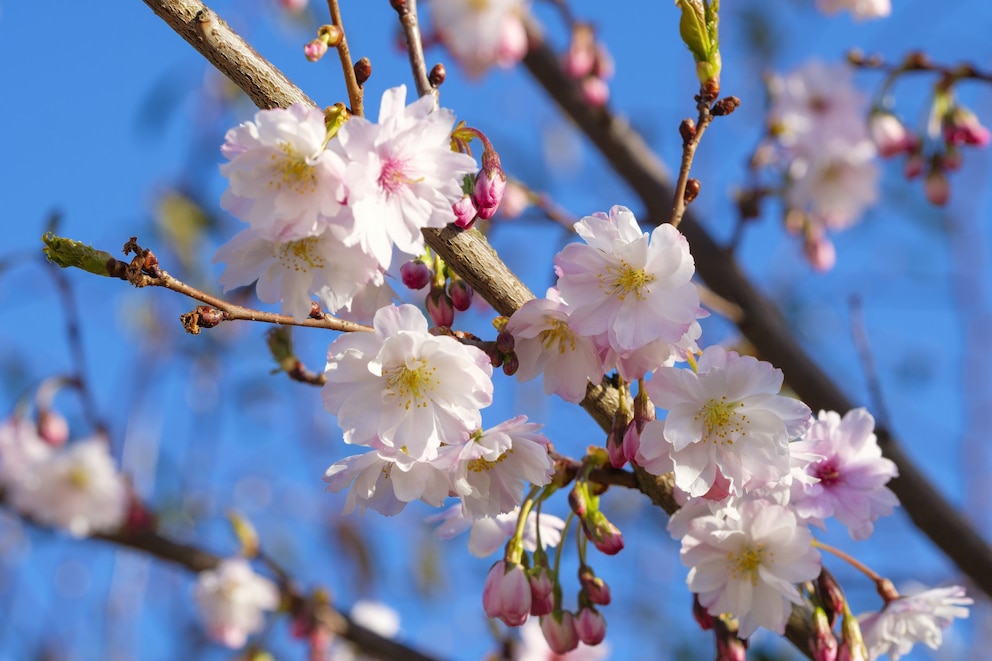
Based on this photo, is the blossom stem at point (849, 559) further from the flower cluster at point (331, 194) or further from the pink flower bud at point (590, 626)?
the flower cluster at point (331, 194)

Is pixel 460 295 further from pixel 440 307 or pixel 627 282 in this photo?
pixel 627 282

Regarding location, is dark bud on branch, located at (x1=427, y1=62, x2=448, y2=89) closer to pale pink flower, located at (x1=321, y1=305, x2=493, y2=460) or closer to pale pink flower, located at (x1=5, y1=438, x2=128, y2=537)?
pale pink flower, located at (x1=321, y1=305, x2=493, y2=460)

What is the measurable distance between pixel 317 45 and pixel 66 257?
376 millimetres

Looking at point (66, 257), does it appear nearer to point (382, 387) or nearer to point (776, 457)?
point (382, 387)

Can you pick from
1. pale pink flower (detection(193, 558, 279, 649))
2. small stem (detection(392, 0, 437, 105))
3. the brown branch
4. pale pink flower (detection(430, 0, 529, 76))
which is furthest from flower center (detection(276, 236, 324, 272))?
pale pink flower (detection(430, 0, 529, 76))

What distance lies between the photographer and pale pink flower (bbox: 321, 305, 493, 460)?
108 centimetres

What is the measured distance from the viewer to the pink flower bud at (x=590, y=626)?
4.44 feet

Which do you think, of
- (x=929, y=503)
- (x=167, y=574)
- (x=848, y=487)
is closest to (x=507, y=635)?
(x=929, y=503)

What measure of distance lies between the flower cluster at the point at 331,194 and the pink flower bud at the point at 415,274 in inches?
5.6

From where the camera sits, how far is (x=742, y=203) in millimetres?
2549

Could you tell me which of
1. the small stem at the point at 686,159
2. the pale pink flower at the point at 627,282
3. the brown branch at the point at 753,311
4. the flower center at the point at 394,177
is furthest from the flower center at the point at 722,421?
the brown branch at the point at 753,311

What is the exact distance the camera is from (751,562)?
1221 mm

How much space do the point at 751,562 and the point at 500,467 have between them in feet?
1.18

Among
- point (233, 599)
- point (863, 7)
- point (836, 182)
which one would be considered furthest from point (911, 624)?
point (863, 7)
